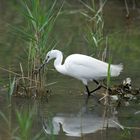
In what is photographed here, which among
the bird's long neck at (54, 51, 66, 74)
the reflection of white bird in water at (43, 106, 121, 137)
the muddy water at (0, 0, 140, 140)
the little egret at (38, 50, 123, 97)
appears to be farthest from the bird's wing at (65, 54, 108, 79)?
the reflection of white bird in water at (43, 106, 121, 137)

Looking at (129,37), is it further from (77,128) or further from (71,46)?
(77,128)

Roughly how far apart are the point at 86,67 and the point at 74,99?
1.71 feet

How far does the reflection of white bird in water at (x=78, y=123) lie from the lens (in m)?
6.89

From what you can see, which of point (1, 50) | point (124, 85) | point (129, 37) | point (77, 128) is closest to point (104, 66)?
point (124, 85)

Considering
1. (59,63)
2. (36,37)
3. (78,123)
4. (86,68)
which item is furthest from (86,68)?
(78,123)

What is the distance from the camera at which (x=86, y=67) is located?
8.56 m

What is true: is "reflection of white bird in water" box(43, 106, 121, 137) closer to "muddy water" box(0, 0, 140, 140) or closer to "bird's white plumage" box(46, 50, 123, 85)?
"muddy water" box(0, 0, 140, 140)

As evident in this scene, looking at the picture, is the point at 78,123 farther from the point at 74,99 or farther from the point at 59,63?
the point at 59,63

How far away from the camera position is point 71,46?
11938 millimetres

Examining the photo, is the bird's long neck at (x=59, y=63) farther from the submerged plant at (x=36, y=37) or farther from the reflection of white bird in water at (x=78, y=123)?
the reflection of white bird in water at (x=78, y=123)

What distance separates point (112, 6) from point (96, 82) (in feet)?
29.8

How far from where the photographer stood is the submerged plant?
759 centimetres

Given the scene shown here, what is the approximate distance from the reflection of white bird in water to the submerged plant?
811mm

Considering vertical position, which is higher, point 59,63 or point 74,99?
point 59,63
